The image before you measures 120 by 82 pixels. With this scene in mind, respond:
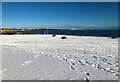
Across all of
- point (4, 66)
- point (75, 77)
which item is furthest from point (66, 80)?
point (4, 66)

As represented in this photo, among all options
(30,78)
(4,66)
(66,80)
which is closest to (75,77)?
(66,80)

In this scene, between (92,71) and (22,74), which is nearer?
(22,74)

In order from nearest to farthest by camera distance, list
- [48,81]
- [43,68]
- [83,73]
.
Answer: [48,81] → [83,73] → [43,68]

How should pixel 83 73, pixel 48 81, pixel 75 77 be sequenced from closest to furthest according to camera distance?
pixel 48 81 < pixel 75 77 < pixel 83 73

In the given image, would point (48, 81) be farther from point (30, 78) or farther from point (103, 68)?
point (103, 68)

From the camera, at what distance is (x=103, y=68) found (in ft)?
34.9

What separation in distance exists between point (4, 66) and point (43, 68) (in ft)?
Result: 6.63

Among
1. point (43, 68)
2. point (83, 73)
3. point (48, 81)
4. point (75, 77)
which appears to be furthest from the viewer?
point (43, 68)

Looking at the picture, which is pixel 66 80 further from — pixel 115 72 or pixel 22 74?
pixel 115 72

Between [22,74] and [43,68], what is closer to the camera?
[22,74]

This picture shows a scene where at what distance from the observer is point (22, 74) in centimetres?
924

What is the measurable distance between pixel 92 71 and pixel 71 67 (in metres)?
1.32

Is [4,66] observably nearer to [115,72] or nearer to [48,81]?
[48,81]

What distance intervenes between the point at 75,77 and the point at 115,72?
2152 mm
